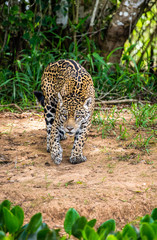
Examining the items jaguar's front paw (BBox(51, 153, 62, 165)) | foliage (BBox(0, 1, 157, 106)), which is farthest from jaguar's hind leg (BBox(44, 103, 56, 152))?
foliage (BBox(0, 1, 157, 106))

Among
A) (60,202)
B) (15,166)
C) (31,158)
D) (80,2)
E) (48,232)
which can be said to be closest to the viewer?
(48,232)

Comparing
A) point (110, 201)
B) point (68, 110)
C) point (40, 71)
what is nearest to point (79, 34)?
point (40, 71)

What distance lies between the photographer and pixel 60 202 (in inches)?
148

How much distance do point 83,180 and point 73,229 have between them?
2.28 meters

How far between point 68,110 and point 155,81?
4667 mm

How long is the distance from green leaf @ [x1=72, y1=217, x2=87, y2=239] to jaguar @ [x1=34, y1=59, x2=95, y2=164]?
2.83 m

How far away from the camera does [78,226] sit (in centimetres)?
218

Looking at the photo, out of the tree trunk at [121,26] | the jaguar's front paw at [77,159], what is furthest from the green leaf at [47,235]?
the tree trunk at [121,26]

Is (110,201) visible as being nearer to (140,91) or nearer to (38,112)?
(38,112)

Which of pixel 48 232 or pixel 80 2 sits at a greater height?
pixel 80 2

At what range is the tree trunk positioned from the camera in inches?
346

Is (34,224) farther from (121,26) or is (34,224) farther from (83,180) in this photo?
(121,26)

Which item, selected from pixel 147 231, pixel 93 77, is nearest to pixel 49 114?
pixel 93 77

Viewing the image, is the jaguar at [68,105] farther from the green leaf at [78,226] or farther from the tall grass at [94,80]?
the green leaf at [78,226]
